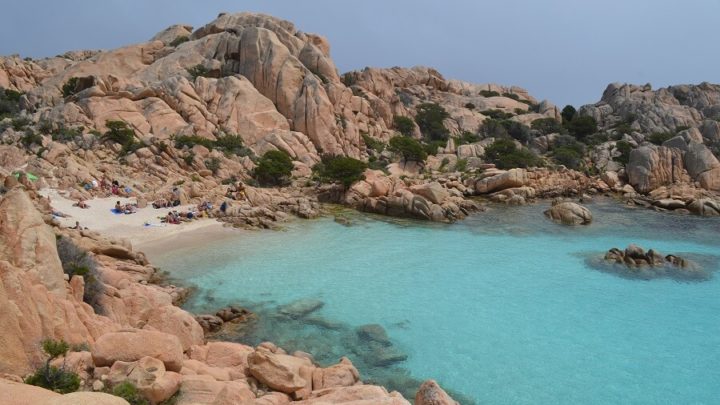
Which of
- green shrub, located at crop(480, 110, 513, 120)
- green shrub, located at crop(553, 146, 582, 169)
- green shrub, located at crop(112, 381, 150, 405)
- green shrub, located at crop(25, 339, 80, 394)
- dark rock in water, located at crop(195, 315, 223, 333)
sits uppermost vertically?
green shrub, located at crop(480, 110, 513, 120)

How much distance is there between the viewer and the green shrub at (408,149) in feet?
172

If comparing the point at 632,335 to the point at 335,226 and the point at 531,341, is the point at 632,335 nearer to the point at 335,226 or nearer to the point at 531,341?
the point at 531,341

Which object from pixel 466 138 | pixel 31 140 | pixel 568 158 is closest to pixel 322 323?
pixel 31 140

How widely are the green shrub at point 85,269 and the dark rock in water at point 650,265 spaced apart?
22.5m

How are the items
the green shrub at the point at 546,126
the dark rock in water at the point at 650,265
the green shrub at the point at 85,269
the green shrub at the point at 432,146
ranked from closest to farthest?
the green shrub at the point at 85,269
the dark rock in water at the point at 650,265
the green shrub at the point at 432,146
the green shrub at the point at 546,126

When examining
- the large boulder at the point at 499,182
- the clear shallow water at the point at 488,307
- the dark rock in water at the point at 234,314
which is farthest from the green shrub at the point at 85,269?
the large boulder at the point at 499,182

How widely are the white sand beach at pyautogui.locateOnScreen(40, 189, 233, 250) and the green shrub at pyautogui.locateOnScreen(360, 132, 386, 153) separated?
107 feet

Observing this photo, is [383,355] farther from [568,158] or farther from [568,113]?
[568,113]

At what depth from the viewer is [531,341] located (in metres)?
14.5

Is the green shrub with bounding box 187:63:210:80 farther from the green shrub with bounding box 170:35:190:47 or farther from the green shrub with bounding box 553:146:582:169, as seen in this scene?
the green shrub with bounding box 553:146:582:169

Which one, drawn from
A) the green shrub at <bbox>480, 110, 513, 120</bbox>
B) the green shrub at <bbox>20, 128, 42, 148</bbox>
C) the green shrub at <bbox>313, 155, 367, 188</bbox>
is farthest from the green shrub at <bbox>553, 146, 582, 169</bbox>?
the green shrub at <bbox>20, 128, 42, 148</bbox>

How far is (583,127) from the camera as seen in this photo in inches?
2869

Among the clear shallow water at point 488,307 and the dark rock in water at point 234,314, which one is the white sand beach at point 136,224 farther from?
the dark rock in water at point 234,314

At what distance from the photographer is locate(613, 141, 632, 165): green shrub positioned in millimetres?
57769
